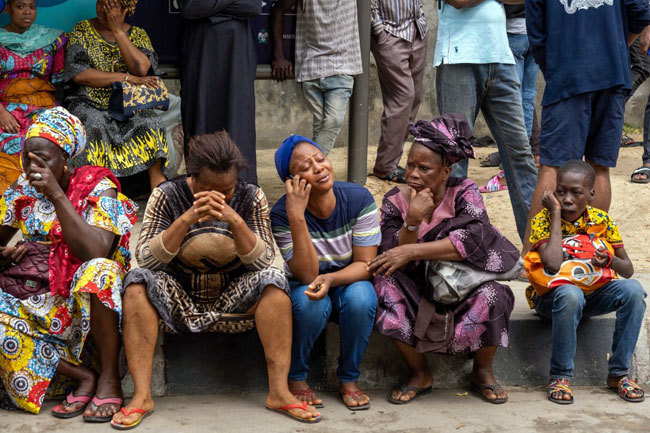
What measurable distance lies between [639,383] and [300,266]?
1.80m

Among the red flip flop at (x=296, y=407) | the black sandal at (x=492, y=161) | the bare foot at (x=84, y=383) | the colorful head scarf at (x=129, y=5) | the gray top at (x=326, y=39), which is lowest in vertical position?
the red flip flop at (x=296, y=407)

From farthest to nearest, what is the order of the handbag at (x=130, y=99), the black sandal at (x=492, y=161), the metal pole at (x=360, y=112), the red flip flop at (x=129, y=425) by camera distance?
the black sandal at (x=492, y=161) → the metal pole at (x=360, y=112) → the handbag at (x=130, y=99) → the red flip flop at (x=129, y=425)

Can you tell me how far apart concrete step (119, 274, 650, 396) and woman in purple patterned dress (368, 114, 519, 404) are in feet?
0.55

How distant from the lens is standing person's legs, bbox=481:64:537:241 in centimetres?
523

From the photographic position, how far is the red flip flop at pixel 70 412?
12.0 ft

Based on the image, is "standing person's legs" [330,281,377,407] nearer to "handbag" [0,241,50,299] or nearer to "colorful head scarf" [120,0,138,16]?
"handbag" [0,241,50,299]

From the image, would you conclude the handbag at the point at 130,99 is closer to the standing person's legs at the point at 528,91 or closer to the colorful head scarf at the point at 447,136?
the colorful head scarf at the point at 447,136

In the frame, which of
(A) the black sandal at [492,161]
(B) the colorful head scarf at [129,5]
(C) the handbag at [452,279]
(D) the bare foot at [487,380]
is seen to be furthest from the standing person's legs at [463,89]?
(A) the black sandal at [492,161]

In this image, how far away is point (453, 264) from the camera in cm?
391

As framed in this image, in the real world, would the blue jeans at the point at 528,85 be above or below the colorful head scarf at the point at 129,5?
below

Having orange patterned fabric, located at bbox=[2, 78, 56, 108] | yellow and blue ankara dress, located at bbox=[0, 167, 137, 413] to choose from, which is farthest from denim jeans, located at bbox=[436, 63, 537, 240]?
orange patterned fabric, located at bbox=[2, 78, 56, 108]

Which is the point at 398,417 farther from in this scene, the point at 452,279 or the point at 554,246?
the point at 554,246

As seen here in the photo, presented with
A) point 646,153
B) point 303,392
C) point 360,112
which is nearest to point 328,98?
point 360,112

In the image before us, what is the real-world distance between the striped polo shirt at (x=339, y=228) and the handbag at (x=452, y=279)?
292 mm
